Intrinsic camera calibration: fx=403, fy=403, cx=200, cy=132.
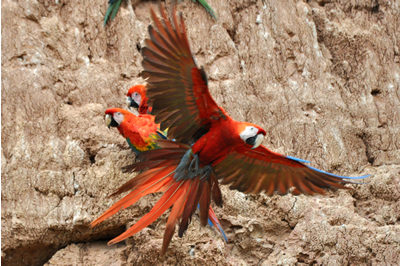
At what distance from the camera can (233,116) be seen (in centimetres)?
289

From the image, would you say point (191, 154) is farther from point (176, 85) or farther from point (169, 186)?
point (176, 85)

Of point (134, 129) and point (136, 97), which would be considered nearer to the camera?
point (134, 129)

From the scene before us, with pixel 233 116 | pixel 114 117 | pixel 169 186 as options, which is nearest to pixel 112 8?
pixel 114 117

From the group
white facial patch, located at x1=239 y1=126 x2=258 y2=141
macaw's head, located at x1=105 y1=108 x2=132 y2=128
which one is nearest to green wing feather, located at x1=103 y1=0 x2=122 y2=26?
macaw's head, located at x1=105 y1=108 x2=132 y2=128

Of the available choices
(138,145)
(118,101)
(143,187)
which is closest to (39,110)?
(118,101)

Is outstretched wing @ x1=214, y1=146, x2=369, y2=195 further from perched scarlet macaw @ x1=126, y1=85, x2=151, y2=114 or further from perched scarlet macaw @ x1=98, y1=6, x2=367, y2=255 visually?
perched scarlet macaw @ x1=126, y1=85, x2=151, y2=114

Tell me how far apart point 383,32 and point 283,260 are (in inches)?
83.4

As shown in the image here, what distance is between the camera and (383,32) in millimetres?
3336

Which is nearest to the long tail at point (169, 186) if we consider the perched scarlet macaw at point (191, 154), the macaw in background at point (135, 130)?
the perched scarlet macaw at point (191, 154)

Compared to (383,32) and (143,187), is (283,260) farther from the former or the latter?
(383,32)

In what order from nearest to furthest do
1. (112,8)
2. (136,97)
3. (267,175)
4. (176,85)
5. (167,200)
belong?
(176,85)
(167,200)
(267,175)
(136,97)
(112,8)

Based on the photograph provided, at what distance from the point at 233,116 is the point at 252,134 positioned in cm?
87

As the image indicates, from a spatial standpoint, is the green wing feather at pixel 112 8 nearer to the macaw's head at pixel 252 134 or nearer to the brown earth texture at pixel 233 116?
the brown earth texture at pixel 233 116

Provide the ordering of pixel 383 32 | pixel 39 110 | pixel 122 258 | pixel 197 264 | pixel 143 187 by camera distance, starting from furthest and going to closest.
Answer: pixel 383 32 < pixel 39 110 < pixel 122 258 < pixel 197 264 < pixel 143 187
